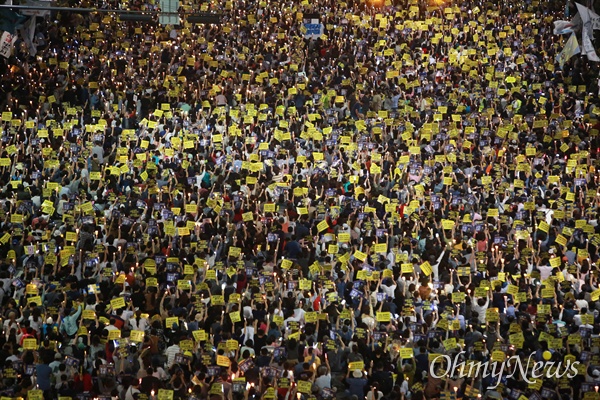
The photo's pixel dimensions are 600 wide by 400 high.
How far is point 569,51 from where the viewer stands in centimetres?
2845

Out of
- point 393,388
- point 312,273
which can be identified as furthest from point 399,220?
point 393,388

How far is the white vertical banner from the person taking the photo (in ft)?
93.1

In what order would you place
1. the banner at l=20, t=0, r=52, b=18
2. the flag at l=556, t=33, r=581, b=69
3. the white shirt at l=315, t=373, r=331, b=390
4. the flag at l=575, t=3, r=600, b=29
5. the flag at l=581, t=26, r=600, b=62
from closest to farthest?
the white shirt at l=315, t=373, r=331, b=390
the banner at l=20, t=0, r=52, b=18
the flag at l=556, t=33, r=581, b=69
the flag at l=581, t=26, r=600, b=62
the flag at l=575, t=3, r=600, b=29

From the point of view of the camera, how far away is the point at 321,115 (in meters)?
26.5

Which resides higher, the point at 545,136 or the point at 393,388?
the point at 545,136

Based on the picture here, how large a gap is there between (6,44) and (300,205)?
11.5 m

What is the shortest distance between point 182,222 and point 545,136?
9005 millimetres

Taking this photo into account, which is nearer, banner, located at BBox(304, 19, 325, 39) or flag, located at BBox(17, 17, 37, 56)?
flag, located at BBox(17, 17, 37, 56)

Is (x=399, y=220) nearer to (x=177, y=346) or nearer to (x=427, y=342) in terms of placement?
(x=427, y=342)

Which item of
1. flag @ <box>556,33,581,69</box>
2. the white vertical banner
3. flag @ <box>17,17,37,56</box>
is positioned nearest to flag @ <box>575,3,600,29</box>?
flag @ <box>556,33,581,69</box>

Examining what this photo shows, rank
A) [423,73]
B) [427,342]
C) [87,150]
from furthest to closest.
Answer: [423,73] < [87,150] < [427,342]
